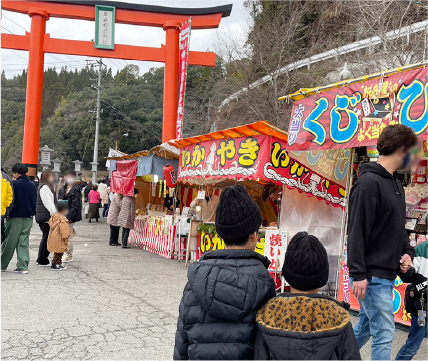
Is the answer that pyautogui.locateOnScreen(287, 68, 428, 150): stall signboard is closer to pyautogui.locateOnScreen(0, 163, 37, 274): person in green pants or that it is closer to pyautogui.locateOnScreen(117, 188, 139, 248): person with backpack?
pyautogui.locateOnScreen(0, 163, 37, 274): person in green pants

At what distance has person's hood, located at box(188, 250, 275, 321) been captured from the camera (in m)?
1.91

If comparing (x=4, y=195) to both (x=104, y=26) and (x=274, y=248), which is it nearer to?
(x=274, y=248)

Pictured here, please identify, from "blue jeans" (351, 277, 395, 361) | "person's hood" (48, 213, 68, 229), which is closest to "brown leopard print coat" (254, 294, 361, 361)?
"blue jeans" (351, 277, 395, 361)

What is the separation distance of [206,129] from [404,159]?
72.6 ft

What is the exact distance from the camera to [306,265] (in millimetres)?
1997

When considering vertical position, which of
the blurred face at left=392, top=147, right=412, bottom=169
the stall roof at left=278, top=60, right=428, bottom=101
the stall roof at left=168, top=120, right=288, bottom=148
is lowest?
the blurred face at left=392, top=147, right=412, bottom=169

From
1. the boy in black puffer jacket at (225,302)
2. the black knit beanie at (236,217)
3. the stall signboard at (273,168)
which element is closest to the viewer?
the boy in black puffer jacket at (225,302)

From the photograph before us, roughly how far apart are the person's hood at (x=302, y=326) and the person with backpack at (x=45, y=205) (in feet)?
22.4

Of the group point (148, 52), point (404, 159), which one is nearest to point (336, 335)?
point (404, 159)

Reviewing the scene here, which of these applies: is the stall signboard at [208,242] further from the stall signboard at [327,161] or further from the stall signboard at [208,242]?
the stall signboard at [327,161]

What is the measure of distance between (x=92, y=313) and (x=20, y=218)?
9.54ft

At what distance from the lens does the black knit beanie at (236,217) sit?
7.00ft

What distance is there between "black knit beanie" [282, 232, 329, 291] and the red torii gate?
52.6ft

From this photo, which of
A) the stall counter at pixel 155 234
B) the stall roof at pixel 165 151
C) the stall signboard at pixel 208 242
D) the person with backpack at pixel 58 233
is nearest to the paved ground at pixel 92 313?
the person with backpack at pixel 58 233
